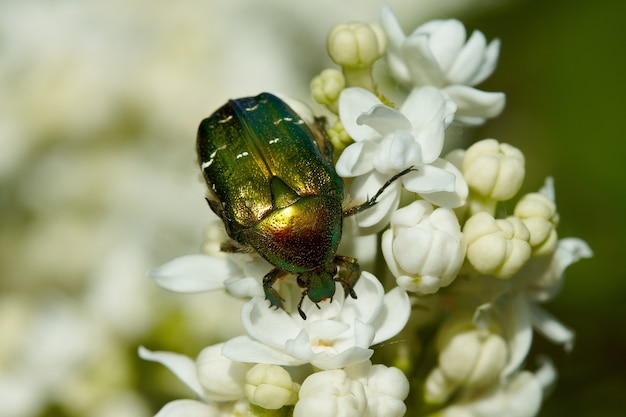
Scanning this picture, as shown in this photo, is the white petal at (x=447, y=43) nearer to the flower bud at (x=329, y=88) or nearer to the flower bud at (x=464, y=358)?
the flower bud at (x=329, y=88)

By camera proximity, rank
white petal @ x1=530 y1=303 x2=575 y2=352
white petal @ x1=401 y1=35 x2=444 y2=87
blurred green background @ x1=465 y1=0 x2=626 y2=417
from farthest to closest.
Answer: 1. blurred green background @ x1=465 y1=0 x2=626 y2=417
2. white petal @ x1=530 y1=303 x2=575 y2=352
3. white petal @ x1=401 y1=35 x2=444 y2=87

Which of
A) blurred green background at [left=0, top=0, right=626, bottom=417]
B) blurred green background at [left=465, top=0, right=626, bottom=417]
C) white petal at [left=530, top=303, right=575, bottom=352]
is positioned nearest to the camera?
white petal at [left=530, top=303, right=575, bottom=352]

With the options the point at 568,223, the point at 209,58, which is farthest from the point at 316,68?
the point at 568,223

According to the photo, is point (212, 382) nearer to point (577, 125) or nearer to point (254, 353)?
point (254, 353)

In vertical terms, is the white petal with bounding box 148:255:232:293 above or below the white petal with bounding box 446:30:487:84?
below

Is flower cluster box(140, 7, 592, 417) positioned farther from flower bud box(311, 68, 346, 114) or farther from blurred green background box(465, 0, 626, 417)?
blurred green background box(465, 0, 626, 417)

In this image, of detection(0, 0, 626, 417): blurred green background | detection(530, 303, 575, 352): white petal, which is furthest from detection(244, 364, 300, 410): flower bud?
detection(0, 0, 626, 417): blurred green background

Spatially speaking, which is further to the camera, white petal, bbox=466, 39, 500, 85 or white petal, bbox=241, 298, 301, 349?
white petal, bbox=466, 39, 500, 85

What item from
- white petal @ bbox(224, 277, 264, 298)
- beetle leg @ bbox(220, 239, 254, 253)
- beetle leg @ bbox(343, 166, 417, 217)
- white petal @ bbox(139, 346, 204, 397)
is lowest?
white petal @ bbox(139, 346, 204, 397)
